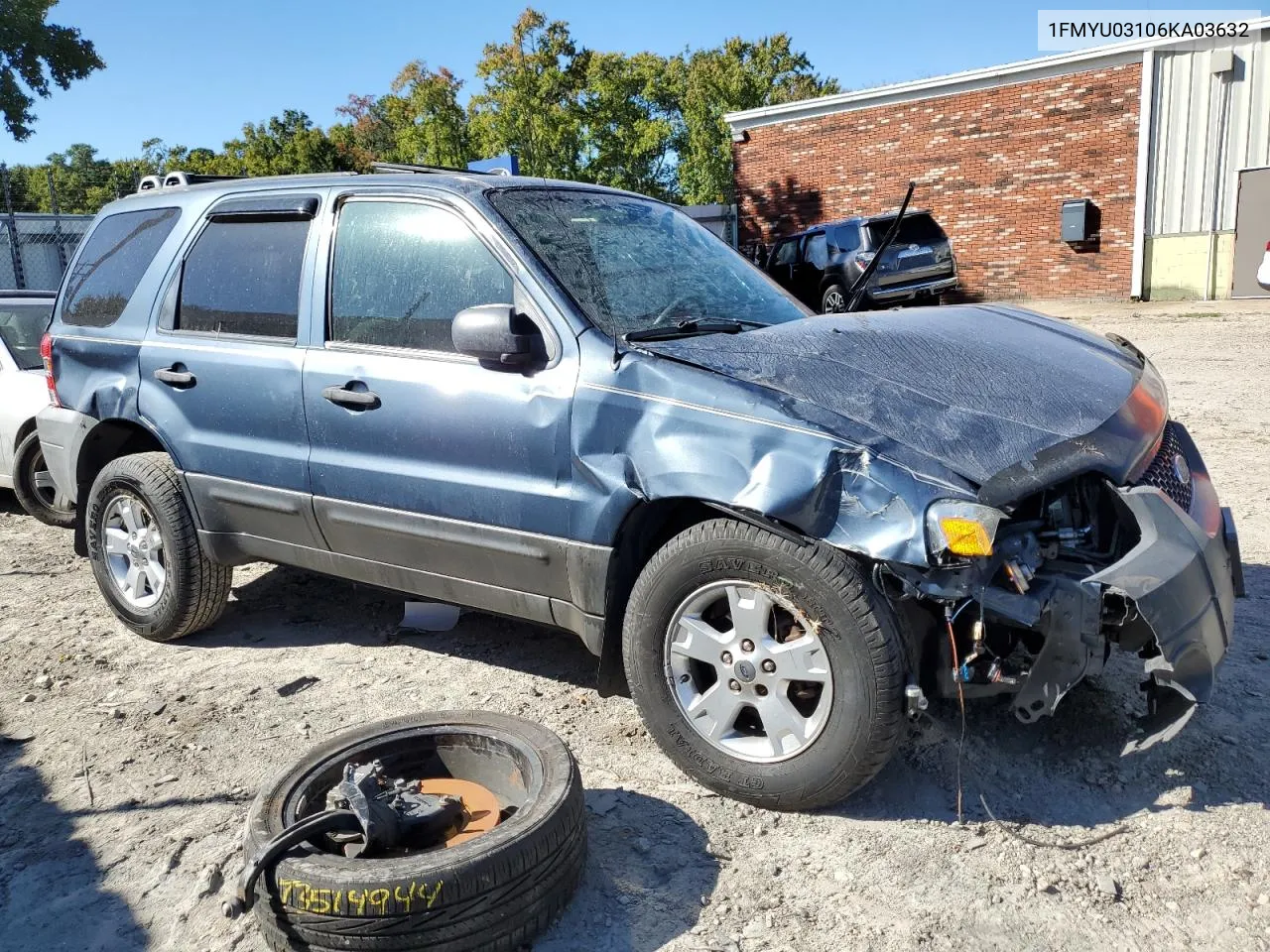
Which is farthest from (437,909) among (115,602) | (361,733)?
(115,602)

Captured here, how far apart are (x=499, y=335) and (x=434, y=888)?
1647 millimetres

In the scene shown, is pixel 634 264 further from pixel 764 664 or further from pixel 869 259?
pixel 869 259

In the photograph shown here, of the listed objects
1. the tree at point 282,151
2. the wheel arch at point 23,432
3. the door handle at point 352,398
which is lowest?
the wheel arch at point 23,432

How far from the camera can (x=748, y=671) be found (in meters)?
2.96

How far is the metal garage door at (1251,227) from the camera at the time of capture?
59.0 ft

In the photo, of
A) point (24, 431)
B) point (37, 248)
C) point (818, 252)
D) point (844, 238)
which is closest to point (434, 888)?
point (24, 431)

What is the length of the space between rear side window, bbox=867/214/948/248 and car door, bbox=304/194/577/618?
13.8 meters

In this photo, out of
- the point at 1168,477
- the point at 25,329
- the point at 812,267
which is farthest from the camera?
the point at 812,267

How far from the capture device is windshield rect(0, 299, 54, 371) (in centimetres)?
711

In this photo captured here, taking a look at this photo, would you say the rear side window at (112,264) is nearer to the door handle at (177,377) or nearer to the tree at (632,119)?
the door handle at (177,377)

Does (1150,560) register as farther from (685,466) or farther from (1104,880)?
(685,466)

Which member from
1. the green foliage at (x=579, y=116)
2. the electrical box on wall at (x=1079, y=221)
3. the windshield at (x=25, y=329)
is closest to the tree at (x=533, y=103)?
the green foliage at (x=579, y=116)

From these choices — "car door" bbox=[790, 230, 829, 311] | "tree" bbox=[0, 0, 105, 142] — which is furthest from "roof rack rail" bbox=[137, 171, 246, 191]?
"tree" bbox=[0, 0, 105, 142]

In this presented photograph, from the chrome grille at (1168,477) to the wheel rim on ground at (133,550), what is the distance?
3.91 metres
